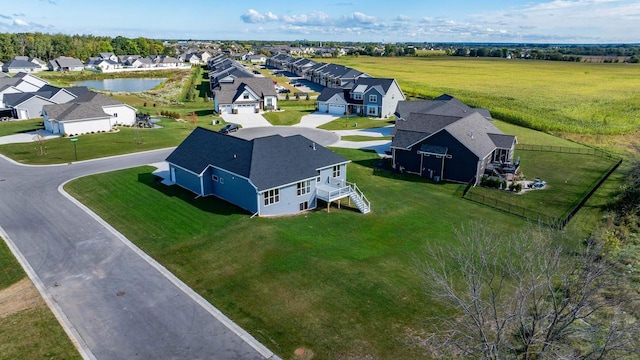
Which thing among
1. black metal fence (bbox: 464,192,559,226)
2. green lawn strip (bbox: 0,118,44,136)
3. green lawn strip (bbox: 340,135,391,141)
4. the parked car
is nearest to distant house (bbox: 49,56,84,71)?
green lawn strip (bbox: 0,118,44,136)


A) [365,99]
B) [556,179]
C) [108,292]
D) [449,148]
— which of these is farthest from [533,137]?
[108,292]

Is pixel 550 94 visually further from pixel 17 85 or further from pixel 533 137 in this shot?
pixel 17 85

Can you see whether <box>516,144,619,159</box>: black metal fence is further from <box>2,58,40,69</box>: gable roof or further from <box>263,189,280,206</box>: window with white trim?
<box>2,58,40,69</box>: gable roof

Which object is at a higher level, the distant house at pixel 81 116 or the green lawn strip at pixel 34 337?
the distant house at pixel 81 116

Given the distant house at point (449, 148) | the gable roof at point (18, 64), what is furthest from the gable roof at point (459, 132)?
the gable roof at point (18, 64)

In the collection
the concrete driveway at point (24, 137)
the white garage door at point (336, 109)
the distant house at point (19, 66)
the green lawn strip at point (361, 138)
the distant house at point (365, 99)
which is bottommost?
the green lawn strip at point (361, 138)

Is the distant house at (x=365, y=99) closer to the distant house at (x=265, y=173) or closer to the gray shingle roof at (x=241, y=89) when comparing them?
the gray shingle roof at (x=241, y=89)

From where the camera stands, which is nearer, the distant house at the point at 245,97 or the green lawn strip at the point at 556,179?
the green lawn strip at the point at 556,179

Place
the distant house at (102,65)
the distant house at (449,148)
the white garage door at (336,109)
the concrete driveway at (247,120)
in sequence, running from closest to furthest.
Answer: the distant house at (449,148) < the concrete driveway at (247,120) < the white garage door at (336,109) < the distant house at (102,65)
